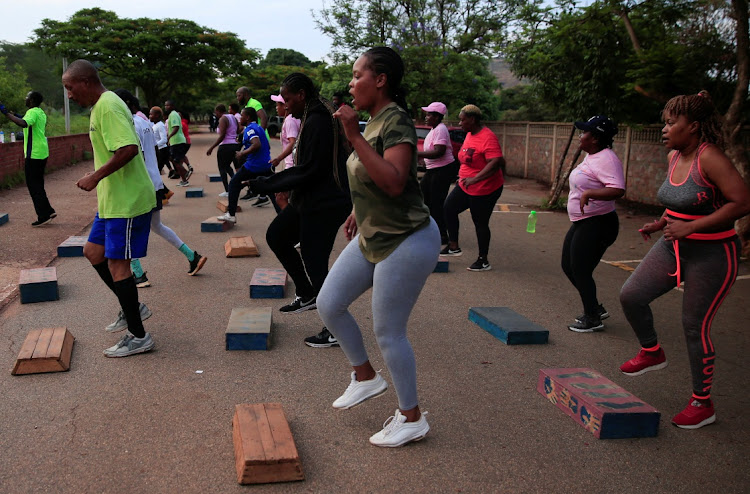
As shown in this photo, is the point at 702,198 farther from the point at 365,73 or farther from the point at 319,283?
the point at 319,283

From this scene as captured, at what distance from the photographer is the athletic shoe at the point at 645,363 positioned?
15.1 feet

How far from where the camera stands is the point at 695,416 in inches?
152

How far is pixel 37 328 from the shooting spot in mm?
5438

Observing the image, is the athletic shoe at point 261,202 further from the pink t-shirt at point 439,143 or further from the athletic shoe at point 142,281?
the athletic shoe at point 142,281

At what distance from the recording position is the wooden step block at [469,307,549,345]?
5254 mm

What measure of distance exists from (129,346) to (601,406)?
3.16 metres

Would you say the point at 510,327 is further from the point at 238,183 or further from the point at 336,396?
the point at 238,183

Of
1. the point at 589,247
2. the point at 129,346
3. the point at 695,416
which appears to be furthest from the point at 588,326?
the point at 129,346

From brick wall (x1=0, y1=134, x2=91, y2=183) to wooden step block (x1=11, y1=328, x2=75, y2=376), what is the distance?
11.5 m

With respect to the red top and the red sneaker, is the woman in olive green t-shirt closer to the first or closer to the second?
the red sneaker

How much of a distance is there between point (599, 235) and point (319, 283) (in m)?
2.30

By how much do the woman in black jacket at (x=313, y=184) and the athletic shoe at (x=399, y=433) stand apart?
1.62m

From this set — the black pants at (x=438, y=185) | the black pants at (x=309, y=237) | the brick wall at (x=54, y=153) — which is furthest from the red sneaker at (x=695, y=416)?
the brick wall at (x=54, y=153)

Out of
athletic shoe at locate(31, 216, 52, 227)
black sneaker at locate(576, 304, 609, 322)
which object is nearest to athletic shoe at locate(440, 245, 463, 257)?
black sneaker at locate(576, 304, 609, 322)
